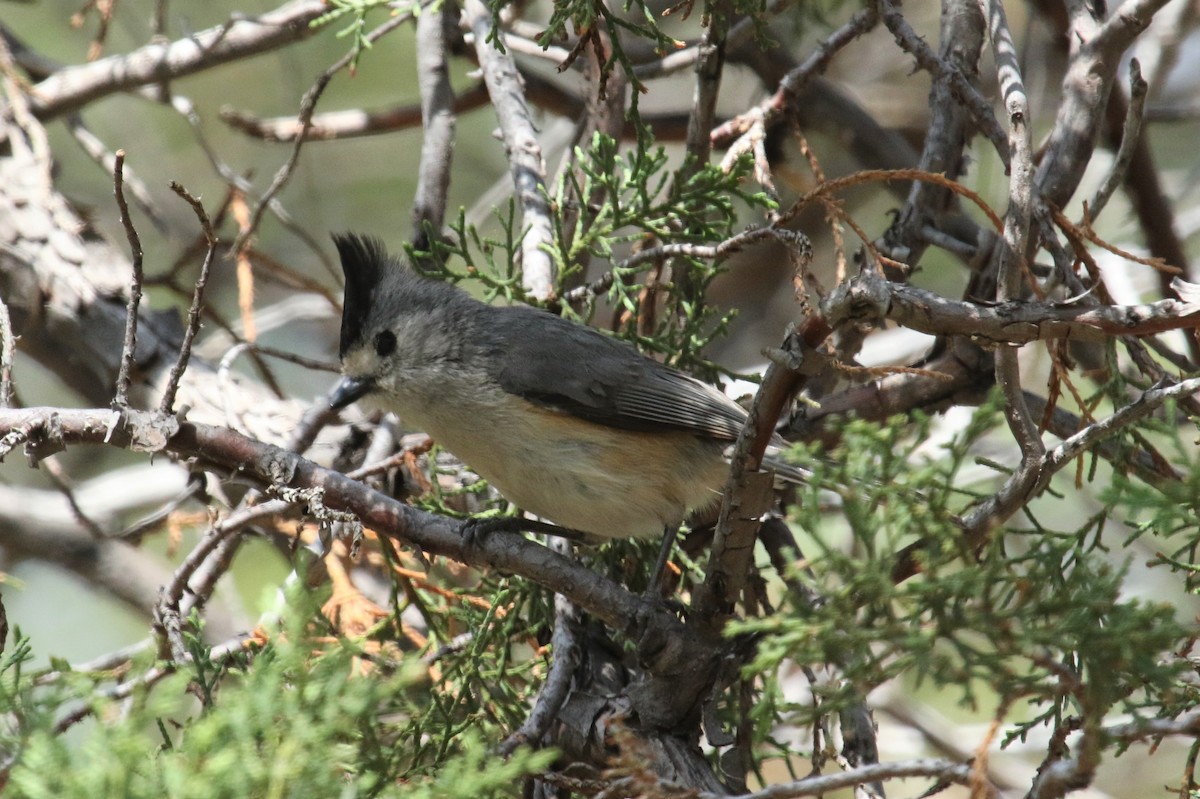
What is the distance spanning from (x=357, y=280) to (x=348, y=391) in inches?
15.9

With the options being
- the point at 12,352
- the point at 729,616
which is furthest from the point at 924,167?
the point at 12,352

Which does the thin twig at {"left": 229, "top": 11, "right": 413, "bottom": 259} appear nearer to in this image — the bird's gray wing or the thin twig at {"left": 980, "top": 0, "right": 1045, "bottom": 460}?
the bird's gray wing

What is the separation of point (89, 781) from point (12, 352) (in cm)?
112

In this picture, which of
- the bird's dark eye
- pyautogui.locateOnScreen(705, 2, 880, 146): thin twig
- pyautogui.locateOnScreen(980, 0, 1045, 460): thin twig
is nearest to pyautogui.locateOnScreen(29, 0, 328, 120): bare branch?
the bird's dark eye

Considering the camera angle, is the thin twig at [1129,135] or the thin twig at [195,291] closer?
the thin twig at [195,291]

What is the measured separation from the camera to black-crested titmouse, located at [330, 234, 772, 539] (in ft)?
9.49

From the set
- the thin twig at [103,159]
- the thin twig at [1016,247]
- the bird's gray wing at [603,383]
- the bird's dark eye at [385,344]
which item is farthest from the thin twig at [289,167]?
the thin twig at [1016,247]

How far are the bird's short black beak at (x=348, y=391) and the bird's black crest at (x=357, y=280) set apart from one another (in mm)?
137

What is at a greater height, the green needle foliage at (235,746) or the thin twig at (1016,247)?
the thin twig at (1016,247)

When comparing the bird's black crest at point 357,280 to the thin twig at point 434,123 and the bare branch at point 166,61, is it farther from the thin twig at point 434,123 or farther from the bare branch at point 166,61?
the bare branch at point 166,61

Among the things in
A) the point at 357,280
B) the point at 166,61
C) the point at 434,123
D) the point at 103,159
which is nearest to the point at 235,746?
the point at 357,280

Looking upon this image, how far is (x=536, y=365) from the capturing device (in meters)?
3.07

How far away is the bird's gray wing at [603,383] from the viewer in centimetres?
299

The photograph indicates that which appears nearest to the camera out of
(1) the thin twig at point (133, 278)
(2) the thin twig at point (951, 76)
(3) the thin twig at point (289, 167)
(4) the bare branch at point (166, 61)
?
(1) the thin twig at point (133, 278)
